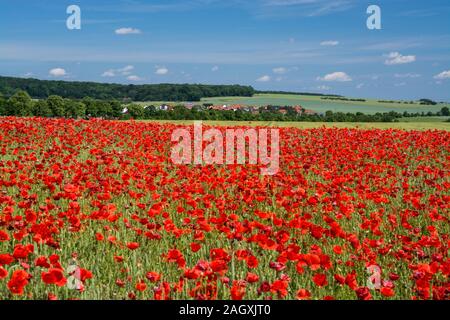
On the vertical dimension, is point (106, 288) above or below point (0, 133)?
below

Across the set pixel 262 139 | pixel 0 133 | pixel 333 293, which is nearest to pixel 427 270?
pixel 333 293

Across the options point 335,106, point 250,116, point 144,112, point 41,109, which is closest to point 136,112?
point 144,112

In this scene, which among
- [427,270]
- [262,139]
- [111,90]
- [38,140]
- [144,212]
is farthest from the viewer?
[111,90]

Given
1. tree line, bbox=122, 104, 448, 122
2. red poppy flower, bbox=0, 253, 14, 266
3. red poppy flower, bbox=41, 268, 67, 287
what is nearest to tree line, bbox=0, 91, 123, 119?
tree line, bbox=122, 104, 448, 122

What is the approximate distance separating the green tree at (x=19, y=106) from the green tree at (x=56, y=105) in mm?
4357

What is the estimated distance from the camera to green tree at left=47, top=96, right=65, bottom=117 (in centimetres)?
5958

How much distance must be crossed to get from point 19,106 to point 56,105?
9.37 meters

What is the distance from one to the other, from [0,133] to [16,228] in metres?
11.8

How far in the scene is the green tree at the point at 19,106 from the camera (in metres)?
49.9

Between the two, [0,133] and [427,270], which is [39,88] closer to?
[0,133]

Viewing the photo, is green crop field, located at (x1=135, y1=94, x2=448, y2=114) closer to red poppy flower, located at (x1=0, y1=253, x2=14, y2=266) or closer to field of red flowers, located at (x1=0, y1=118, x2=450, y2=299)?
field of red flowers, located at (x1=0, y1=118, x2=450, y2=299)

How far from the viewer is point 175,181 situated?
9.16 metres

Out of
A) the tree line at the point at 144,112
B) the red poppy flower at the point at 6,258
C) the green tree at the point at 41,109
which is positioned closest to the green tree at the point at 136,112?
the tree line at the point at 144,112

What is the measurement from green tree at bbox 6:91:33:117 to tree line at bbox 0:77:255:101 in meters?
9.94
